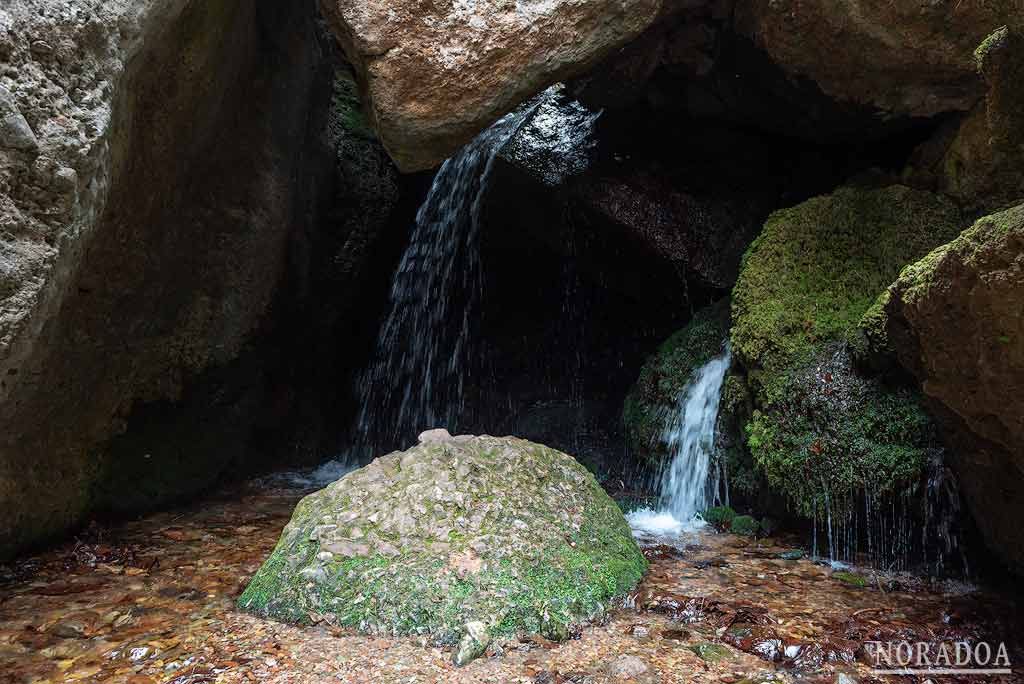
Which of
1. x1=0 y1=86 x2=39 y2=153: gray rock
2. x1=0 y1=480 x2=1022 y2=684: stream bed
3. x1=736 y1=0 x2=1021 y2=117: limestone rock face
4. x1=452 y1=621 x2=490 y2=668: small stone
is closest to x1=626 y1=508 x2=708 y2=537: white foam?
x1=0 y1=480 x2=1022 y2=684: stream bed

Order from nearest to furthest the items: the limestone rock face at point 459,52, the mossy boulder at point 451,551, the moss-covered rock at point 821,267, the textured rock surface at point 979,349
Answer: the textured rock surface at point 979,349 → the mossy boulder at point 451,551 → the limestone rock face at point 459,52 → the moss-covered rock at point 821,267

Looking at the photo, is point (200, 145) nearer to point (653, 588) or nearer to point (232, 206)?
point (232, 206)

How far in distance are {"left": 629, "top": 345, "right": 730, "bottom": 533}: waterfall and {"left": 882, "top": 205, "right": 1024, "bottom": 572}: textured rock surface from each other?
2.04m

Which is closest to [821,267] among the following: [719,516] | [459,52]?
[719,516]

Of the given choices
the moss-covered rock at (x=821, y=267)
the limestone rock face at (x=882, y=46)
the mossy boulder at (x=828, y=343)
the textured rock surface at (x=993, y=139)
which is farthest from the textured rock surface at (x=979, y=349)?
the limestone rock face at (x=882, y=46)

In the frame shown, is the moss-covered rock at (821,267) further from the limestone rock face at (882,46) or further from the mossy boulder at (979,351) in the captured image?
the mossy boulder at (979,351)

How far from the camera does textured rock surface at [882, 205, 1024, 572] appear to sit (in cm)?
259

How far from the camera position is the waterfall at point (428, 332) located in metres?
8.09

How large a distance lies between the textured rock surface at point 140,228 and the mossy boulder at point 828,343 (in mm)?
4074

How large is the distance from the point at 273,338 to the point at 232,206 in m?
1.36

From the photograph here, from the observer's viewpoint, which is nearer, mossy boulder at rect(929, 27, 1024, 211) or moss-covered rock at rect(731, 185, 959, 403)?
mossy boulder at rect(929, 27, 1024, 211)

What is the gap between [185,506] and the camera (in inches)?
213

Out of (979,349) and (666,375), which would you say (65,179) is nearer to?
(979,349)

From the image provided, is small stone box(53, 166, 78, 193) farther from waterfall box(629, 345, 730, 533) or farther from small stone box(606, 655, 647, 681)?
waterfall box(629, 345, 730, 533)
